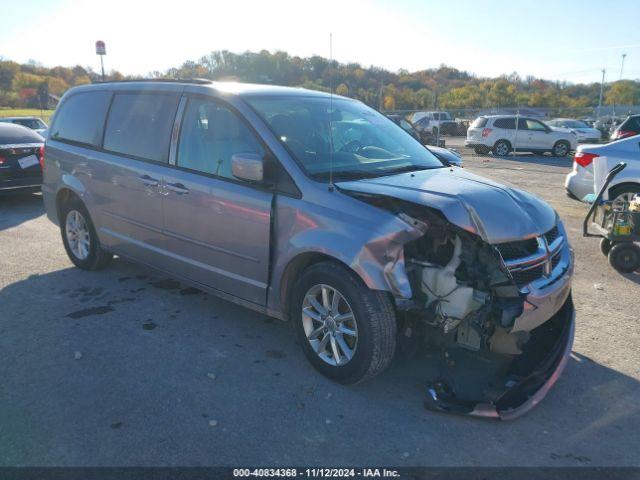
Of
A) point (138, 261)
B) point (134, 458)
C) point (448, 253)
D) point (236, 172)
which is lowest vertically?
point (134, 458)

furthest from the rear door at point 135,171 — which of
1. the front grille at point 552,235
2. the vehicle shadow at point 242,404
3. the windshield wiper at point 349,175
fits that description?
the front grille at point 552,235

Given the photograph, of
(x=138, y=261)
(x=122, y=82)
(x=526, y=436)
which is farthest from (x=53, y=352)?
(x=526, y=436)

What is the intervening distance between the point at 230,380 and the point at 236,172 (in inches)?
55.9

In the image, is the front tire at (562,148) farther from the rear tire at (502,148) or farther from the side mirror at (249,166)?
the side mirror at (249,166)

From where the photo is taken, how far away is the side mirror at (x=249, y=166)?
349 centimetres

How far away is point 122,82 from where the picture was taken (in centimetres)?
→ 519

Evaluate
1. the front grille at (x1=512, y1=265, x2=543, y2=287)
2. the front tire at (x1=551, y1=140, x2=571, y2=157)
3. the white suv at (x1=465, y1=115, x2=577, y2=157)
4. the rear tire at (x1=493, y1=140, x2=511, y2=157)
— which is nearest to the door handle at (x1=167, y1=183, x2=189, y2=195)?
the front grille at (x1=512, y1=265, x2=543, y2=287)

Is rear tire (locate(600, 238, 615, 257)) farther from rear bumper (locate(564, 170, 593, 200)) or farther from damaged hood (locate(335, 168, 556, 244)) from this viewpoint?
damaged hood (locate(335, 168, 556, 244))

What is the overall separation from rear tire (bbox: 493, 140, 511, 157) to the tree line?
18.0ft

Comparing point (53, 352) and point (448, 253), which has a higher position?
point (448, 253)

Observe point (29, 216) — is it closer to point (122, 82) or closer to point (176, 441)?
point (122, 82)

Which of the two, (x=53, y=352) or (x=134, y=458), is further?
(x=53, y=352)

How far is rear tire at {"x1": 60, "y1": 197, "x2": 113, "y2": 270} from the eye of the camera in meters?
5.52

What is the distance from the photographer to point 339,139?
13.7ft
